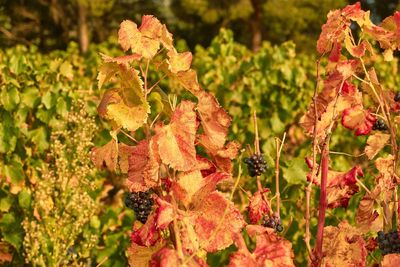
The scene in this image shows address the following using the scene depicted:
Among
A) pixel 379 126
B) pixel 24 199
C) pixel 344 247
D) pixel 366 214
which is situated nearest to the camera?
pixel 344 247

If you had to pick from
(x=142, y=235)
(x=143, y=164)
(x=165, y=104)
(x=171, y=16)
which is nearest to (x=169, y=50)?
(x=165, y=104)

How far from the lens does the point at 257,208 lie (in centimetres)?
209

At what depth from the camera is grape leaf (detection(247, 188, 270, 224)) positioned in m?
2.08

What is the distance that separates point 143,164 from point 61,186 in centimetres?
234

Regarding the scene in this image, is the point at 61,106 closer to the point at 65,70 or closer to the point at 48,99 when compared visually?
the point at 48,99

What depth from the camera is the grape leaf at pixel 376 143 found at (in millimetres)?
2240

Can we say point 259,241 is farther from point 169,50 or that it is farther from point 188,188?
point 169,50

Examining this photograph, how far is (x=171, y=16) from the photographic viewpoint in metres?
30.4

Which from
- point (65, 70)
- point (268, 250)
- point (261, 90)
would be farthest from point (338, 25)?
point (261, 90)

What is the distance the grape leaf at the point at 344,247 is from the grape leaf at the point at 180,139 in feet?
1.75

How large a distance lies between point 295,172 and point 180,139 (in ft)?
8.13

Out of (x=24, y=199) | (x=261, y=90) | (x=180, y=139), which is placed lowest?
(x=24, y=199)

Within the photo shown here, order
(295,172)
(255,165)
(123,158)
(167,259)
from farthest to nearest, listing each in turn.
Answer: (295,172) < (255,165) < (123,158) < (167,259)

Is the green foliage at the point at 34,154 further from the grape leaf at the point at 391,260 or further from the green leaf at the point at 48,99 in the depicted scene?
the grape leaf at the point at 391,260
